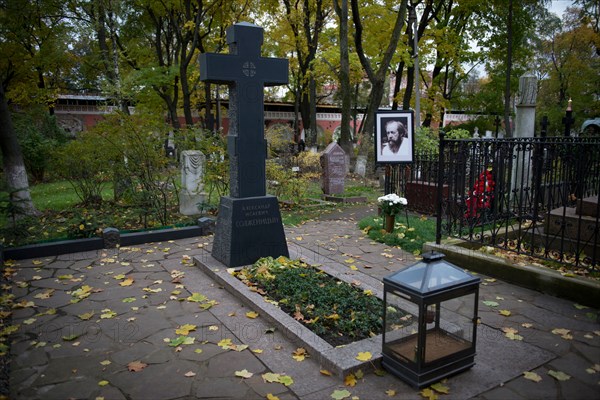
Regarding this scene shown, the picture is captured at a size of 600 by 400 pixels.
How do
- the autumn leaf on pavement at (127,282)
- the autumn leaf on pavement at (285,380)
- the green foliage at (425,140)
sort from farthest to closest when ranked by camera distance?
the green foliage at (425,140), the autumn leaf on pavement at (127,282), the autumn leaf on pavement at (285,380)

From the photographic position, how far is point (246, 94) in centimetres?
602

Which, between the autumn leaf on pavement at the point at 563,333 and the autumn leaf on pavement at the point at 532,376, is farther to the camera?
the autumn leaf on pavement at the point at 563,333

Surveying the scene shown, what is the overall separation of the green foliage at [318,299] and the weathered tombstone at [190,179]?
5024 mm

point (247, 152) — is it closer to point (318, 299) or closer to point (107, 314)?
point (318, 299)

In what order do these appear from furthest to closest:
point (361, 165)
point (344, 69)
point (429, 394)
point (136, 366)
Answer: point (361, 165) < point (344, 69) < point (136, 366) < point (429, 394)

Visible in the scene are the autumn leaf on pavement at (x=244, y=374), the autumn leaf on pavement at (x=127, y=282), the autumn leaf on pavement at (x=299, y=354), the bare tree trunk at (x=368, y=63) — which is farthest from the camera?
the bare tree trunk at (x=368, y=63)

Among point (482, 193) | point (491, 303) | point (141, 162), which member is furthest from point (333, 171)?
point (491, 303)

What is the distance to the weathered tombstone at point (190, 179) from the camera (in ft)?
34.4

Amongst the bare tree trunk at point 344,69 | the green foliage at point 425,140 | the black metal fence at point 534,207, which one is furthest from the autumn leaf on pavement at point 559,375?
the bare tree trunk at point 344,69

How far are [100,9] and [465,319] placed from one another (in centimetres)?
1852

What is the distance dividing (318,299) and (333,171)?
867cm

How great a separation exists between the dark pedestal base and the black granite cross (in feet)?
0.59

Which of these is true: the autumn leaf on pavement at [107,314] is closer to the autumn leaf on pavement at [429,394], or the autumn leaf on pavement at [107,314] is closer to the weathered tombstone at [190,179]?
the autumn leaf on pavement at [429,394]

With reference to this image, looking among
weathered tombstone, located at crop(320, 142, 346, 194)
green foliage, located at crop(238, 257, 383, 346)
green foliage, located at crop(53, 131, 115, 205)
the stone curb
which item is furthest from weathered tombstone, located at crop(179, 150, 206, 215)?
green foliage, located at crop(238, 257, 383, 346)
